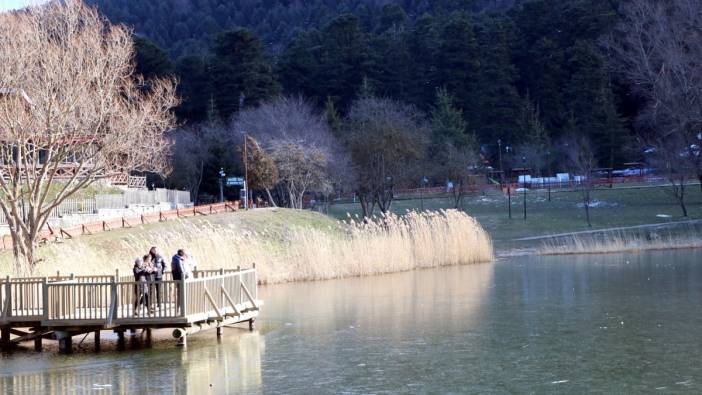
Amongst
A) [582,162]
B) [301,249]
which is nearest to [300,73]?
[582,162]

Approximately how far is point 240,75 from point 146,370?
75.9 m

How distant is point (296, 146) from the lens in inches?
2859

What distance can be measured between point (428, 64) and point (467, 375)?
308 feet

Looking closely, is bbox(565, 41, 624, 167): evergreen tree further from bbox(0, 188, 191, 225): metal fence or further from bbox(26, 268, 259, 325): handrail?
bbox(26, 268, 259, 325): handrail

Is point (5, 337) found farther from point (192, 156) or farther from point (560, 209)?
point (560, 209)

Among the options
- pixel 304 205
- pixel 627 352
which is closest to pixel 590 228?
pixel 304 205

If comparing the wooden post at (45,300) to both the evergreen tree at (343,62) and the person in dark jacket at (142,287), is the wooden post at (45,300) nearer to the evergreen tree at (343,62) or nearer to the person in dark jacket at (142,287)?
the person in dark jacket at (142,287)

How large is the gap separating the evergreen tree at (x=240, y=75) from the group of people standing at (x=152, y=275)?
70.3 m

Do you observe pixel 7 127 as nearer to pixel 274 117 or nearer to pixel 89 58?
pixel 89 58

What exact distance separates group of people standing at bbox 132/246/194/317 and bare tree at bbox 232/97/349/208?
44.3 metres

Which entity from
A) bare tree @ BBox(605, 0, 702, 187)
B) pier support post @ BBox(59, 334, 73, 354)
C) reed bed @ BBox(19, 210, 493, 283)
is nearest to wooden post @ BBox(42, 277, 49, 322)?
pier support post @ BBox(59, 334, 73, 354)

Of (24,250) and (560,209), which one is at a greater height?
(560,209)

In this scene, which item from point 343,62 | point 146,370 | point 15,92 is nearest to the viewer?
point 146,370

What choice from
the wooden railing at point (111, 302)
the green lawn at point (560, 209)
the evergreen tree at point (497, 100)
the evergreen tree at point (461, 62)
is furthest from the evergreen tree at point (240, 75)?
the wooden railing at point (111, 302)
